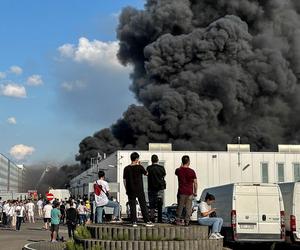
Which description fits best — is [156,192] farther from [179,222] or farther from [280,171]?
[280,171]

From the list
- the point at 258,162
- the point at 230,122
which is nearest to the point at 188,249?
the point at 258,162

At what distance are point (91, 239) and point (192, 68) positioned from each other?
58602mm

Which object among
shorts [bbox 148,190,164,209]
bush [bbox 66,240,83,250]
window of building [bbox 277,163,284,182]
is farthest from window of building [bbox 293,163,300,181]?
bush [bbox 66,240,83,250]

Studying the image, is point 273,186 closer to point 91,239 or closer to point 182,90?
point 91,239

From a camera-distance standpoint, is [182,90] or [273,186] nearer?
[273,186]

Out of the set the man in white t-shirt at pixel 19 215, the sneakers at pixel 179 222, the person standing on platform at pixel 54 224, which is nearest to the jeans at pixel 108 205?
the sneakers at pixel 179 222

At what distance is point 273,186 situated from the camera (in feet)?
55.4

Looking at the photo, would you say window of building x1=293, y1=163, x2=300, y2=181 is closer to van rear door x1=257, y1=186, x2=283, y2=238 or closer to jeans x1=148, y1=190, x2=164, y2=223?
van rear door x1=257, y1=186, x2=283, y2=238

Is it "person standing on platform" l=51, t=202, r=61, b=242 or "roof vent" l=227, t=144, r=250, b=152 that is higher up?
"roof vent" l=227, t=144, r=250, b=152

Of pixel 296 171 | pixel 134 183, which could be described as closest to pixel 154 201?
pixel 134 183

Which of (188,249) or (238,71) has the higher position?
(238,71)

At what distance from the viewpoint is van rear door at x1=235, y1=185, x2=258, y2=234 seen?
16656mm

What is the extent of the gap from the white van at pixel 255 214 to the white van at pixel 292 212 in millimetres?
336

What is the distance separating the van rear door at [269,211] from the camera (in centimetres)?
1661
